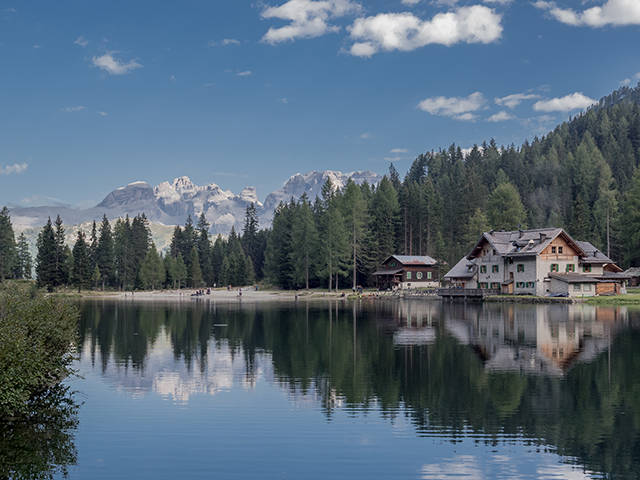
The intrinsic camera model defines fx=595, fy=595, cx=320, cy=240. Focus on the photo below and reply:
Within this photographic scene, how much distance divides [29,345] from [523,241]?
290ft

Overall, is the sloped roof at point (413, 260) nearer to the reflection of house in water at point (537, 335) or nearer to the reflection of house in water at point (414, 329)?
the reflection of house in water at point (537, 335)

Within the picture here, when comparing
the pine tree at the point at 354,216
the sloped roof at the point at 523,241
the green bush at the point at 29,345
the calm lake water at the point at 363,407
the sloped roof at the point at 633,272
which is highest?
the pine tree at the point at 354,216

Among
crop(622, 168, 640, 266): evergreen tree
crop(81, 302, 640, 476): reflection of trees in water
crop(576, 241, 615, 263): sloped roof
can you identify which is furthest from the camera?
crop(622, 168, 640, 266): evergreen tree

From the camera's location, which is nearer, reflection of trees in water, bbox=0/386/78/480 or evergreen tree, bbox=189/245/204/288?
reflection of trees in water, bbox=0/386/78/480

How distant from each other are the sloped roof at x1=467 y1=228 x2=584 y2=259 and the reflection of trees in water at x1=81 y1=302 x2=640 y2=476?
37.8 m

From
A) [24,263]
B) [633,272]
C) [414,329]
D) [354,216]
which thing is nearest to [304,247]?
[354,216]

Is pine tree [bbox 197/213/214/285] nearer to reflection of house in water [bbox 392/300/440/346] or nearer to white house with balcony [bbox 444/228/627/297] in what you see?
white house with balcony [bbox 444/228/627/297]

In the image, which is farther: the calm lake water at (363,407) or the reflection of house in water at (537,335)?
the reflection of house in water at (537,335)

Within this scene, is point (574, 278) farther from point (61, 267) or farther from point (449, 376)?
point (61, 267)

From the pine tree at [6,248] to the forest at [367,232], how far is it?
1.29 feet

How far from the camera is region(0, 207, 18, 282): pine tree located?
513 ft

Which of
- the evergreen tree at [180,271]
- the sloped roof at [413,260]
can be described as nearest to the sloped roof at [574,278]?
the sloped roof at [413,260]

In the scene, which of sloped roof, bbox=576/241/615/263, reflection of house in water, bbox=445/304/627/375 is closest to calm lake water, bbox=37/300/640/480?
reflection of house in water, bbox=445/304/627/375

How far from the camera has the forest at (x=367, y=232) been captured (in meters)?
127
